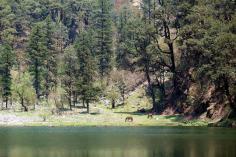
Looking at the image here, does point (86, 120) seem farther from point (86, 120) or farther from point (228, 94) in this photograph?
point (228, 94)

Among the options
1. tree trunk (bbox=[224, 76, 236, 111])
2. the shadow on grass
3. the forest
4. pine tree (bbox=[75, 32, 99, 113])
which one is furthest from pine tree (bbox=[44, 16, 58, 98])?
tree trunk (bbox=[224, 76, 236, 111])

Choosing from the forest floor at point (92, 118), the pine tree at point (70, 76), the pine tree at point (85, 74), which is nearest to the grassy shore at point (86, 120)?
the forest floor at point (92, 118)

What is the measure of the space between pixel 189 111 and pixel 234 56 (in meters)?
22.4

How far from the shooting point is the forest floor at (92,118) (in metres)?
82.1

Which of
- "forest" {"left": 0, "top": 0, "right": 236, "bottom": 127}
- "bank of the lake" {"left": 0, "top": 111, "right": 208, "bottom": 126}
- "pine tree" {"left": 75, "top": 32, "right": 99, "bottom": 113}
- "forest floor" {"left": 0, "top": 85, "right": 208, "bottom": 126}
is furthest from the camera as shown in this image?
"pine tree" {"left": 75, "top": 32, "right": 99, "bottom": 113}

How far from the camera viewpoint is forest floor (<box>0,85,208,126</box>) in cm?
8206

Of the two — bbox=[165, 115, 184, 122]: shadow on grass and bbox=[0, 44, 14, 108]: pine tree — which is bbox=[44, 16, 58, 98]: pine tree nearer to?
bbox=[0, 44, 14, 108]: pine tree

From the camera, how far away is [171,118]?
91062 millimetres

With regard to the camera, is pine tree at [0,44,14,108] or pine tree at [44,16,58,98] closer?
pine tree at [0,44,14,108]

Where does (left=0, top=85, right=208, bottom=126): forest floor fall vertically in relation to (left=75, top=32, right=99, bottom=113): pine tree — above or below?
below

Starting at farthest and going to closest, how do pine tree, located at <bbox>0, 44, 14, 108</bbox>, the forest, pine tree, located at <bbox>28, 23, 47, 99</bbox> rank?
pine tree, located at <bbox>28, 23, 47, 99</bbox>, pine tree, located at <bbox>0, 44, 14, 108</bbox>, the forest

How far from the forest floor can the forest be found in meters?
1.74

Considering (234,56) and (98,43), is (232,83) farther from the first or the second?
(98,43)

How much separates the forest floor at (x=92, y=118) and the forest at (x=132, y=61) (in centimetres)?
174
